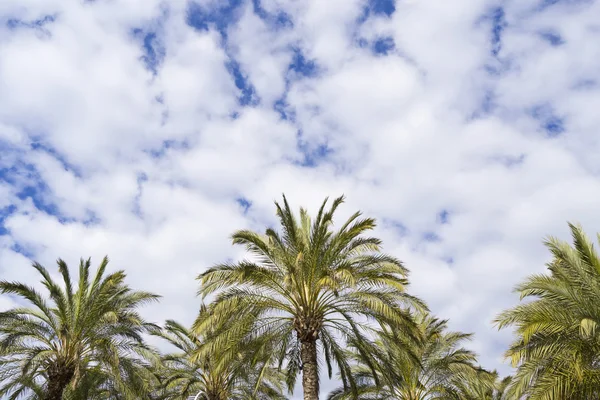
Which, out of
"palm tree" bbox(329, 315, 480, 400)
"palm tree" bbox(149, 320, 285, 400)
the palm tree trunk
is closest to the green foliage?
"palm tree" bbox(149, 320, 285, 400)

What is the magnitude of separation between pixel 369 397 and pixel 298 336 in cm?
1083

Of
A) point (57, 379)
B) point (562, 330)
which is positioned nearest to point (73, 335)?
point (57, 379)

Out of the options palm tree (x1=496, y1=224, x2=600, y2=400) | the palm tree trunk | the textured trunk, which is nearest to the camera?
palm tree (x1=496, y1=224, x2=600, y2=400)

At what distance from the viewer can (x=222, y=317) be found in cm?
1747

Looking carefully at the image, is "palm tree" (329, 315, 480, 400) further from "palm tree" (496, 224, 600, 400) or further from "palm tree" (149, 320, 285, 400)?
"palm tree" (496, 224, 600, 400)

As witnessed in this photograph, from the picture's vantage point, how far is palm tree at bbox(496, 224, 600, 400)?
561 inches

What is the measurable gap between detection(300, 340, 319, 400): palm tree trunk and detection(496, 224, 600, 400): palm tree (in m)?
5.94

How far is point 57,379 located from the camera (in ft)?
71.1

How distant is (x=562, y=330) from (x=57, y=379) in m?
18.6

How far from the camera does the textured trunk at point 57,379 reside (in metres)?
21.6

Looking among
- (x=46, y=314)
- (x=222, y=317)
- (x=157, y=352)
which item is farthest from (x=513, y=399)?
(x=46, y=314)

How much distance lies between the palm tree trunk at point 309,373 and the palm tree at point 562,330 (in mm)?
5942

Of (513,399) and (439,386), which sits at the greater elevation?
(439,386)

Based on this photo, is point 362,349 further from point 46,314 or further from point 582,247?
point 46,314
